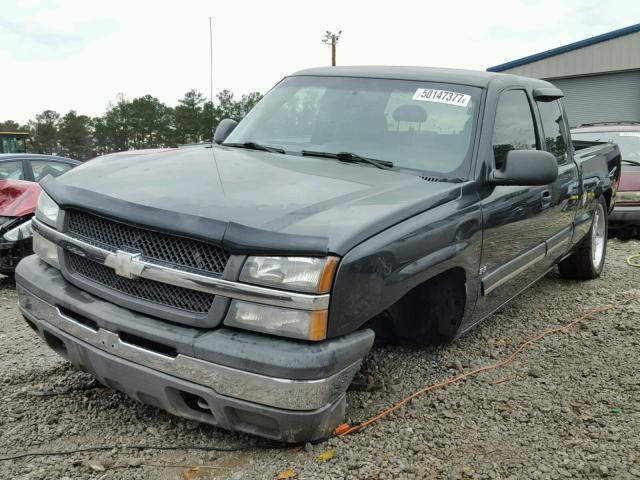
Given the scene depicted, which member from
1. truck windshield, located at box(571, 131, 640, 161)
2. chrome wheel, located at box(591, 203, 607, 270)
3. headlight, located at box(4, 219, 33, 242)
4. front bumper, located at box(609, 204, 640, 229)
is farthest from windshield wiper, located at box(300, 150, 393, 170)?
truck windshield, located at box(571, 131, 640, 161)

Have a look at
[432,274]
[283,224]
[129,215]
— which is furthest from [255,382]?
[432,274]

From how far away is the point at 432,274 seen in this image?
274cm

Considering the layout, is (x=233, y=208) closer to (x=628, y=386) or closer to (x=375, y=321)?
(x=375, y=321)

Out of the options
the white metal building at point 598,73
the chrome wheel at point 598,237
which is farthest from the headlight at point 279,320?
the white metal building at point 598,73

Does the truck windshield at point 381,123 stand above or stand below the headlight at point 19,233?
above

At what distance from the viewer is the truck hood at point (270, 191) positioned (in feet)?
7.47

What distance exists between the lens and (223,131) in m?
4.21

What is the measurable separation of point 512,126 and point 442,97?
2.00 ft

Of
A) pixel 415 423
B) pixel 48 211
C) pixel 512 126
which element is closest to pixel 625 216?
pixel 512 126

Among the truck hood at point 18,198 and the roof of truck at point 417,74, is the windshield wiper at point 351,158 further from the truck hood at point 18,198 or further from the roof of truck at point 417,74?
the truck hood at point 18,198

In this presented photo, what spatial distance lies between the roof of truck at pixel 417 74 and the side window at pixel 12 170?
490 centimetres

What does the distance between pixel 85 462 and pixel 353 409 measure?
3.98 feet

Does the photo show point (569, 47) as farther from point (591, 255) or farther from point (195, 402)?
point (195, 402)

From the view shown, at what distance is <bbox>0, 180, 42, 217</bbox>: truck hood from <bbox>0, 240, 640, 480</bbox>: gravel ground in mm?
1975
